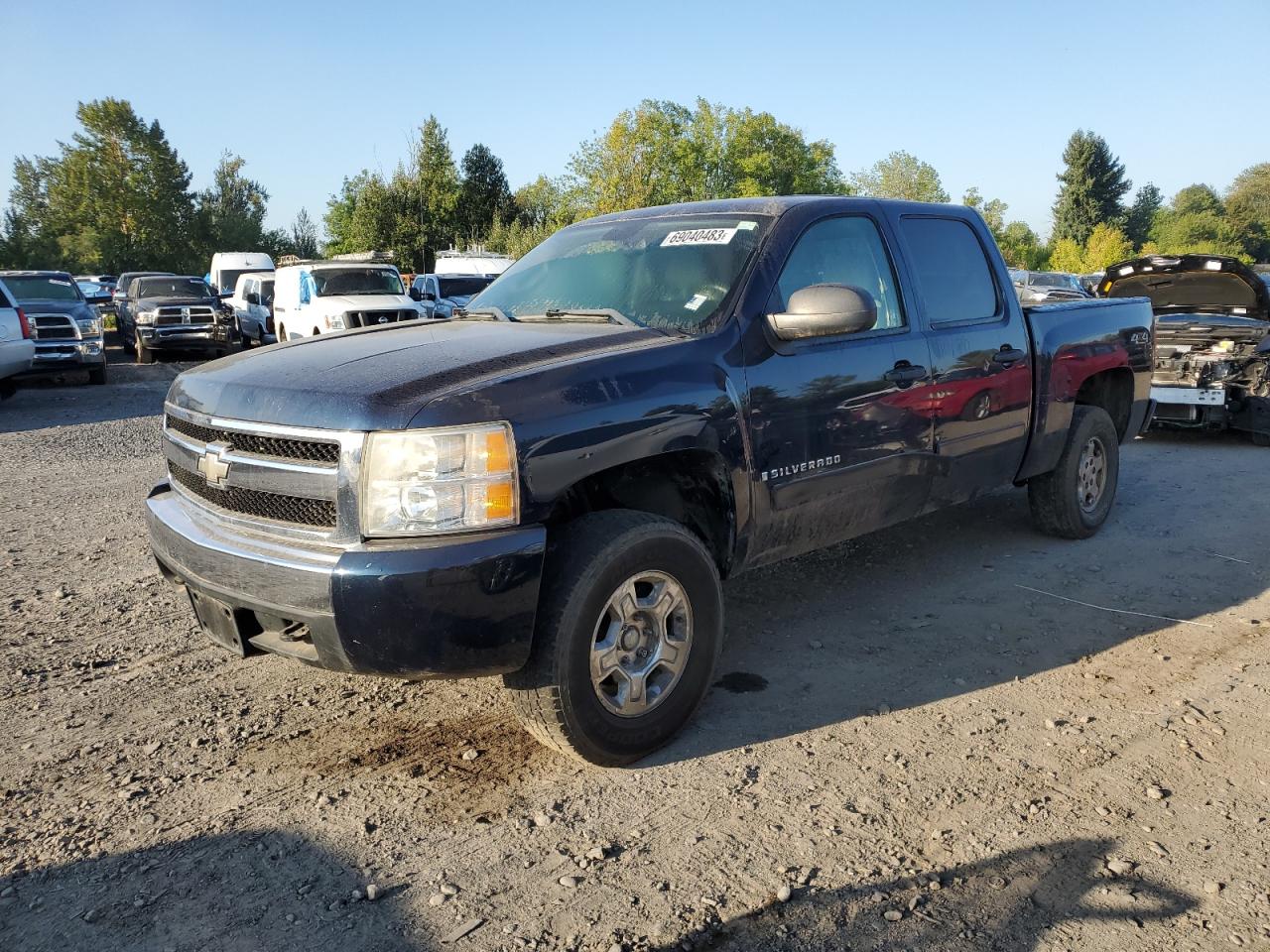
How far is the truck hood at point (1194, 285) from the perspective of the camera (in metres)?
9.66

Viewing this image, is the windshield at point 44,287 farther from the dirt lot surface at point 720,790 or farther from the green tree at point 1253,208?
the green tree at point 1253,208

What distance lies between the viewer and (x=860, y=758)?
338cm

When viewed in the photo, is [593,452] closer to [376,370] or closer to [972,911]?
[376,370]

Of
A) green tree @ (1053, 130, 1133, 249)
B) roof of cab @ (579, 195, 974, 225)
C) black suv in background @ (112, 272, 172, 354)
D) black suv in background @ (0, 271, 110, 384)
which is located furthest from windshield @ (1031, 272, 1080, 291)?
green tree @ (1053, 130, 1133, 249)

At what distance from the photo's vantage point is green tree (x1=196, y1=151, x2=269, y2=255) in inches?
2349

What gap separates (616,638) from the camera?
10.7 feet

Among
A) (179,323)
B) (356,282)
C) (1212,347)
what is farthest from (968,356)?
(179,323)

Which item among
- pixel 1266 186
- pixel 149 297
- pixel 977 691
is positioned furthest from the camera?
pixel 1266 186

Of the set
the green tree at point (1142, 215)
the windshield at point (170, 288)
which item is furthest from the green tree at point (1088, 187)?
the windshield at point (170, 288)

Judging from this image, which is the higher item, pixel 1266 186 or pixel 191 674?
pixel 1266 186

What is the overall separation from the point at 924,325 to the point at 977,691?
166cm

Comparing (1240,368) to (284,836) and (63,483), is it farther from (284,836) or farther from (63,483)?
(63,483)

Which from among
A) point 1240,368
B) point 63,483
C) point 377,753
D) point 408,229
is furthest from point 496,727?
point 408,229

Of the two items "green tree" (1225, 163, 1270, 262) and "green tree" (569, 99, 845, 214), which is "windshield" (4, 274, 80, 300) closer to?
→ "green tree" (569, 99, 845, 214)
